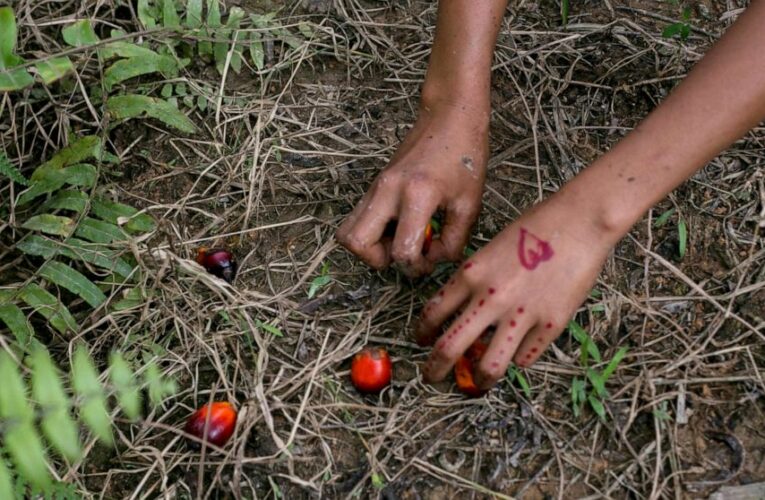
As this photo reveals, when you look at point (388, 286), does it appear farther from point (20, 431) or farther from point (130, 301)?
point (20, 431)

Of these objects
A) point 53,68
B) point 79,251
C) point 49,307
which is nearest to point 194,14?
point 53,68

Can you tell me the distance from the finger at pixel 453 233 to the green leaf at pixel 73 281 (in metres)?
1.23

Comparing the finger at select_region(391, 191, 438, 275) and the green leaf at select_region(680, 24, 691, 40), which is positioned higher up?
the green leaf at select_region(680, 24, 691, 40)

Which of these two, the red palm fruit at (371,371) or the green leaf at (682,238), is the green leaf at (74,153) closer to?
the red palm fruit at (371,371)

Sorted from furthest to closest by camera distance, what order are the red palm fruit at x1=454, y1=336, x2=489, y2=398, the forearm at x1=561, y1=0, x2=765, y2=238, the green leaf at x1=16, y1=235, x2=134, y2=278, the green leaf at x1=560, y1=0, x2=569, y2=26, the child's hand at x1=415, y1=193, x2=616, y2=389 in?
1. the green leaf at x1=560, y1=0, x2=569, y2=26
2. the green leaf at x1=16, y1=235, x2=134, y2=278
3. the red palm fruit at x1=454, y1=336, x2=489, y2=398
4. the child's hand at x1=415, y1=193, x2=616, y2=389
5. the forearm at x1=561, y1=0, x2=765, y2=238

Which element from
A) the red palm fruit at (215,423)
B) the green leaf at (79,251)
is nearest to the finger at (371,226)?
the red palm fruit at (215,423)

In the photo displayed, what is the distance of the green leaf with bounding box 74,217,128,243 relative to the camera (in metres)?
2.84

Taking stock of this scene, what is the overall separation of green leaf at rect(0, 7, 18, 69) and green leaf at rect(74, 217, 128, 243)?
0.62 metres

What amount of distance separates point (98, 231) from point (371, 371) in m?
1.22

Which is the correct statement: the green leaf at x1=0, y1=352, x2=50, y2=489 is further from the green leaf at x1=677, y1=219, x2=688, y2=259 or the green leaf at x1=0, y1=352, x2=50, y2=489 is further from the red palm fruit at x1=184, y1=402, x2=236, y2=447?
the green leaf at x1=677, y1=219, x2=688, y2=259

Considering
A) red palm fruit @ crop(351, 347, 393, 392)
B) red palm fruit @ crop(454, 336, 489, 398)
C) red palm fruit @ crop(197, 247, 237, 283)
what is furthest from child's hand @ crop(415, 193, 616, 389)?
red palm fruit @ crop(197, 247, 237, 283)

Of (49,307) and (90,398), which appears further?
(49,307)

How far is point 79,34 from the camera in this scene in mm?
3020

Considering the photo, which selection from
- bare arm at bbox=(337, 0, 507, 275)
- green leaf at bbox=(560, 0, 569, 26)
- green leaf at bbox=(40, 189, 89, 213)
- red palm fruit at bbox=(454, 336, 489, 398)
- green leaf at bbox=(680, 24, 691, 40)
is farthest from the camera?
green leaf at bbox=(560, 0, 569, 26)
